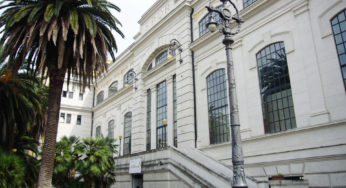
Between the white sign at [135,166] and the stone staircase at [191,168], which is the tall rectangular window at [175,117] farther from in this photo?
the white sign at [135,166]

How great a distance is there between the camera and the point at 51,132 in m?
15.1

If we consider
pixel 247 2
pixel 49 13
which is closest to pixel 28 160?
pixel 49 13

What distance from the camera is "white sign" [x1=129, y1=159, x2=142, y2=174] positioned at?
20.2m

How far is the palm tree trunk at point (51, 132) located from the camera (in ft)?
47.7

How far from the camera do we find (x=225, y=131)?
20.8 metres

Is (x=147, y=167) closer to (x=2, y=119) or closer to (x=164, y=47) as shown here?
(x=2, y=119)

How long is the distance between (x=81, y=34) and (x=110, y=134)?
987 inches

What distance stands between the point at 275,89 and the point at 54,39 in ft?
Answer: 41.6

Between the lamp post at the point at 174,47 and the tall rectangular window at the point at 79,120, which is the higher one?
the lamp post at the point at 174,47

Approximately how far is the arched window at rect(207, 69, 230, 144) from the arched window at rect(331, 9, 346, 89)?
7.97m

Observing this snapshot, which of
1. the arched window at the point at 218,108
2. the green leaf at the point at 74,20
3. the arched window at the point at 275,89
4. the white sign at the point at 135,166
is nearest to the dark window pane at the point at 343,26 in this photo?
the arched window at the point at 275,89

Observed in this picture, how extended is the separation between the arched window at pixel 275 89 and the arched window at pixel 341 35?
3.01 meters

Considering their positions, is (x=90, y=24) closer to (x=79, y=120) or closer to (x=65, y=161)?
(x=65, y=161)

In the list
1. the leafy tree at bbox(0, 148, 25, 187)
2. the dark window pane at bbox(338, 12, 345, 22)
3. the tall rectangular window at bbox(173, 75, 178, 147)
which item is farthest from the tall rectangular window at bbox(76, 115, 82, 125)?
the dark window pane at bbox(338, 12, 345, 22)
